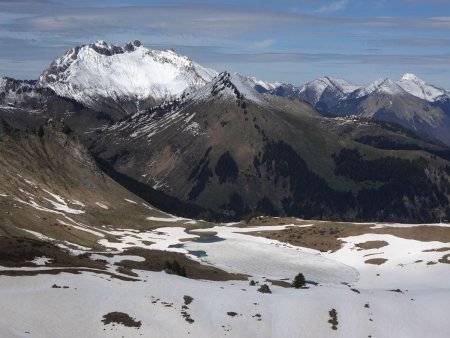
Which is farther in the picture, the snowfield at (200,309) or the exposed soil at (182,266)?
the exposed soil at (182,266)

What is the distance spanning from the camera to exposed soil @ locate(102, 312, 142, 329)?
57.5m

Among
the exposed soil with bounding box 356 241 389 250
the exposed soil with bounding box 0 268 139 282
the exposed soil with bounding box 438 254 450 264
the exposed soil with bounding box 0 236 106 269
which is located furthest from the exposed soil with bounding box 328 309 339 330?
the exposed soil with bounding box 356 241 389 250

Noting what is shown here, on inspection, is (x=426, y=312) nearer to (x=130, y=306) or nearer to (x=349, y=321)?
(x=349, y=321)

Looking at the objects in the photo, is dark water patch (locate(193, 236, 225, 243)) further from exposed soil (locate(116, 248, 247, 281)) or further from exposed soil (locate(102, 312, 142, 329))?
exposed soil (locate(102, 312, 142, 329))

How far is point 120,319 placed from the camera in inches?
2296

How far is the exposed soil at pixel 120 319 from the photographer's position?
189 ft

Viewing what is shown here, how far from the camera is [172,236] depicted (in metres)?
174

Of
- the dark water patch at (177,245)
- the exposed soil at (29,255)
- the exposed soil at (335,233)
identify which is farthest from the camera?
the dark water patch at (177,245)

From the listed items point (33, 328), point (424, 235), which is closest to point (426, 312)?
point (33, 328)

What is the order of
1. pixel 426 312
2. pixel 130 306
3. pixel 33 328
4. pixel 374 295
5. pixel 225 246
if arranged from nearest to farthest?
pixel 33 328
pixel 130 306
pixel 426 312
pixel 374 295
pixel 225 246

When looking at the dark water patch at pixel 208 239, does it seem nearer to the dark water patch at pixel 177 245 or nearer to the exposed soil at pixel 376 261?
the dark water patch at pixel 177 245

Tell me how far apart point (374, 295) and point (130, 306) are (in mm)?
32949

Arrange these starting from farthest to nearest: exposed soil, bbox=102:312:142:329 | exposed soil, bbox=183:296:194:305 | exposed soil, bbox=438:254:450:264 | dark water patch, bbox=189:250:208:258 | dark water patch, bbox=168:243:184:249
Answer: dark water patch, bbox=168:243:184:249 → dark water patch, bbox=189:250:208:258 → exposed soil, bbox=438:254:450:264 → exposed soil, bbox=183:296:194:305 → exposed soil, bbox=102:312:142:329

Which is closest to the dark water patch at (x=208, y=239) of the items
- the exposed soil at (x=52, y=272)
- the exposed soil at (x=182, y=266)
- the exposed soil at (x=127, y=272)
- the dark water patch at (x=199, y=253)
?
the dark water patch at (x=199, y=253)
